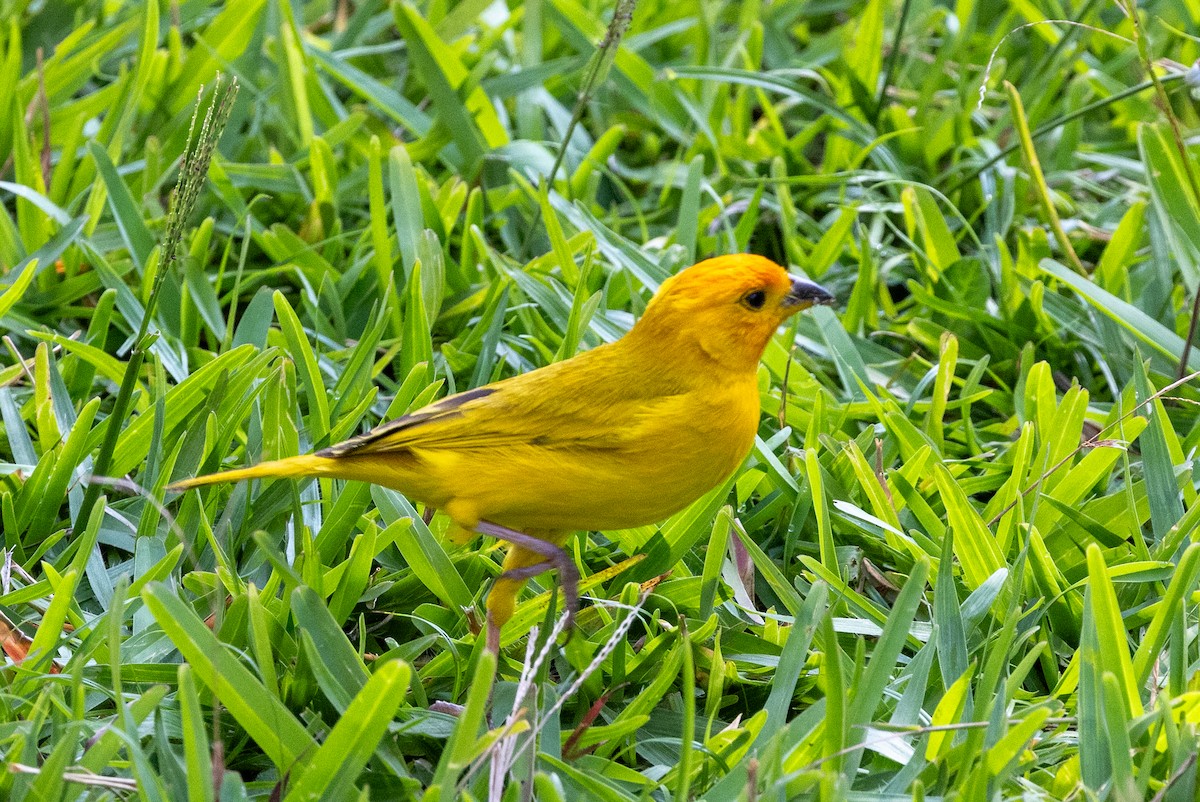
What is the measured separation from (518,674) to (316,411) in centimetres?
79

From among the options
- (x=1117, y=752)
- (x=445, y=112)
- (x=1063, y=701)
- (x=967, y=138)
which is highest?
(x=445, y=112)

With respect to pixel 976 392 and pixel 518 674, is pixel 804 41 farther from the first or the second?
pixel 518 674

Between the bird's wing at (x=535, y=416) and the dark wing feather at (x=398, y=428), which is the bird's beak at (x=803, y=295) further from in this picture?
the dark wing feather at (x=398, y=428)

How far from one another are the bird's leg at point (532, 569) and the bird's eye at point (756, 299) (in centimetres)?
61

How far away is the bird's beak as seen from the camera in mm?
2578

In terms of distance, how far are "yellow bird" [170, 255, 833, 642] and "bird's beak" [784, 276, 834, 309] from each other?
0.04 ft

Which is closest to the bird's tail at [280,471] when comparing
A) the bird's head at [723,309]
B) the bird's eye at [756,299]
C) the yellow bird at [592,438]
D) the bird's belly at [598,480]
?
the yellow bird at [592,438]

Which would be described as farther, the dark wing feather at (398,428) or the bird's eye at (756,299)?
the bird's eye at (756,299)

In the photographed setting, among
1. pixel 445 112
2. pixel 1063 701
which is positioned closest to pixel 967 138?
pixel 445 112

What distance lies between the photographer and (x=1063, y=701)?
7.55 ft

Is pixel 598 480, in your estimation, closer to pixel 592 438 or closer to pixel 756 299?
pixel 592 438

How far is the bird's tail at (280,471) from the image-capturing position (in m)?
2.22

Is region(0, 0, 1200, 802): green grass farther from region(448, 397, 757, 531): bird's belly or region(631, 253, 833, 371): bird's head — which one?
region(631, 253, 833, 371): bird's head

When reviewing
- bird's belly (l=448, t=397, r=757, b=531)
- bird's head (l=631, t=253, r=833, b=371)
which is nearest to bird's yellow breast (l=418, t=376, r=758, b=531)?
bird's belly (l=448, t=397, r=757, b=531)
